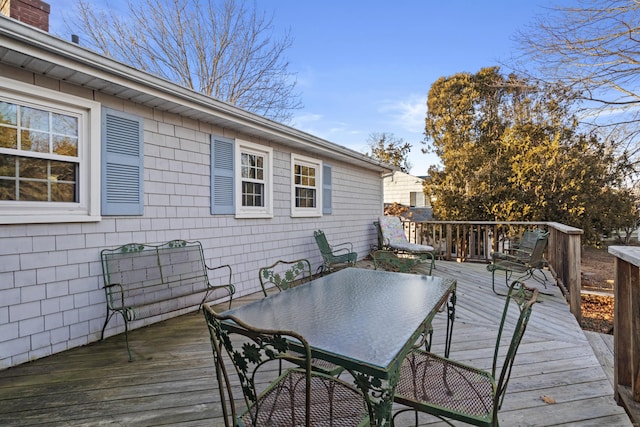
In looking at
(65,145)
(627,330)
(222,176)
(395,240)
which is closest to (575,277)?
(627,330)

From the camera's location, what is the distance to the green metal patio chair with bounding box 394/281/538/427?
1283mm

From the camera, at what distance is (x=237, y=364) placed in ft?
3.99

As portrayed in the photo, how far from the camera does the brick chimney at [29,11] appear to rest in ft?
9.86

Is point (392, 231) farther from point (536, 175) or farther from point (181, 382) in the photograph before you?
point (181, 382)

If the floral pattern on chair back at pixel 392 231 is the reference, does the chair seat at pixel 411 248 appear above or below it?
below

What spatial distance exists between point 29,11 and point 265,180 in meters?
3.26

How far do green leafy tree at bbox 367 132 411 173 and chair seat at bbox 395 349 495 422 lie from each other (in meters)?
20.4

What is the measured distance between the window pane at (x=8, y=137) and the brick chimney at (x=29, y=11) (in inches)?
48.7

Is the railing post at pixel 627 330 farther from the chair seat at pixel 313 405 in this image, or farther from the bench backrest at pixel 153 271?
the bench backrest at pixel 153 271

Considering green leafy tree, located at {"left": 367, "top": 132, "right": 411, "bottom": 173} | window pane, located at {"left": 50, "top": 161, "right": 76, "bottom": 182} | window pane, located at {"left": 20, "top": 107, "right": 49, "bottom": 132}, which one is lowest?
window pane, located at {"left": 50, "top": 161, "right": 76, "bottom": 182}

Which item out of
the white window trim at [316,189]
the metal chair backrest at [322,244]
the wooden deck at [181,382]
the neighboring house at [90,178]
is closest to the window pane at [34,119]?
the neighboring house at [90,178]

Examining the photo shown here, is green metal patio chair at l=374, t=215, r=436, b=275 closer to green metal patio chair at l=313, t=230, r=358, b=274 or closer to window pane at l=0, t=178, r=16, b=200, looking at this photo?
green metal patio chair at l=313, t=230, r=358, b=274

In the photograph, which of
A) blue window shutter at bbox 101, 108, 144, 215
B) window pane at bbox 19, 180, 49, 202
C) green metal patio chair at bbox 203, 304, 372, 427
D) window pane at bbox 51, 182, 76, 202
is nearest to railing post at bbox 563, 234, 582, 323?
green metal patio chair at bbox 203, 304, 372, 427

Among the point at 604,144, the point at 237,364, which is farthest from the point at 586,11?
the point at 237,364
